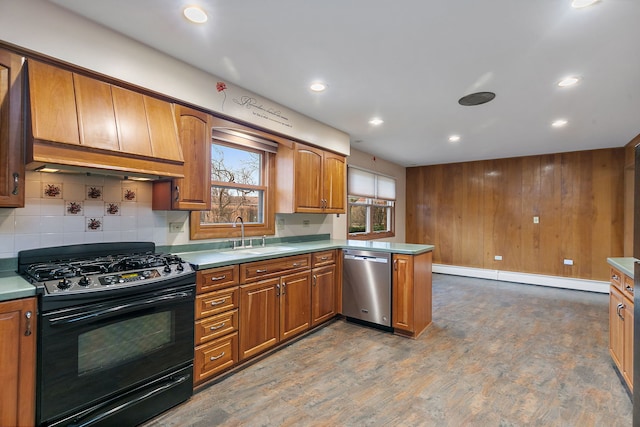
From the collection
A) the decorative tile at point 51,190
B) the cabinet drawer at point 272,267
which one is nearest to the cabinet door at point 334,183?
the cabinet drawer at point 272,267

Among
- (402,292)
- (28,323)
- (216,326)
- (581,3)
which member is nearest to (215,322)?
(216,326)

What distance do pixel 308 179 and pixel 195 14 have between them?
215cm

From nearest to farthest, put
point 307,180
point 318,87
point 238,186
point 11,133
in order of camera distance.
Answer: point 11,133 → point 318,87 → point 238,186 → point 307,180

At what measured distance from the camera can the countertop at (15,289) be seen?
147 centimetres

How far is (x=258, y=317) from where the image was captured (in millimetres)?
2725

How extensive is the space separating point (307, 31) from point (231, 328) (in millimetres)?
2281

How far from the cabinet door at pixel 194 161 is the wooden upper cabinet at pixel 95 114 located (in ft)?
1.67

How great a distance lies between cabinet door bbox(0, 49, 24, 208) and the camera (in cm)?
171

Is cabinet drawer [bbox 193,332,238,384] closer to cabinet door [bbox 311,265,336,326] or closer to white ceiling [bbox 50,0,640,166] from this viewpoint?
cabinet door [bbox 311,265,336,326]

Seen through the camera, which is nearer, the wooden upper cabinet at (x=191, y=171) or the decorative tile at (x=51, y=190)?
the decorative tile at (x=51, y=190)

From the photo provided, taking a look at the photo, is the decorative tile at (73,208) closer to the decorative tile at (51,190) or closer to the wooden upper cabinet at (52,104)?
the decorative tile at (51,190)

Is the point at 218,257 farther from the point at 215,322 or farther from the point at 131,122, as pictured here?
the point at 131,122

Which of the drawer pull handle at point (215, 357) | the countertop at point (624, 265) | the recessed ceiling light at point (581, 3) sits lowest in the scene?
the drawer pull handle at point (215, 357)

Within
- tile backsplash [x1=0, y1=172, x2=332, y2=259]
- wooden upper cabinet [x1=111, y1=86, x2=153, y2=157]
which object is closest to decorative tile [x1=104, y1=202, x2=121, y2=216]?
tile backsplash [x1=0, y1=172, x2=332, y2=259]
